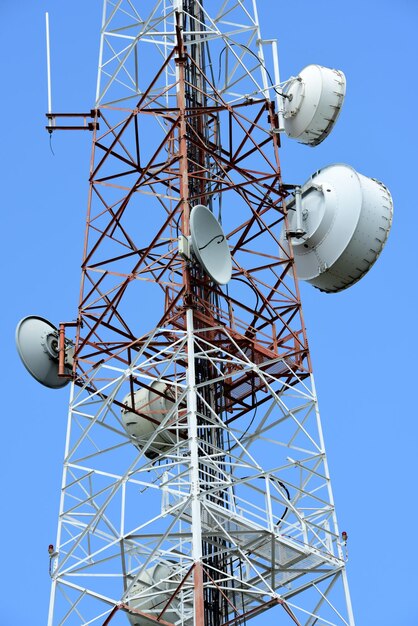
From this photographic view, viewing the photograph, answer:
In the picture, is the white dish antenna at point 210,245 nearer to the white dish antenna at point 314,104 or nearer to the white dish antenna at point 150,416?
the white dish antenna at point 150,416

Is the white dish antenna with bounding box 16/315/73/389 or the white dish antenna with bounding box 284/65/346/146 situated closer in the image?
the white dish antenna with bounding box 16/315/73/389

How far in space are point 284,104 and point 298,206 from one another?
3.55 metres

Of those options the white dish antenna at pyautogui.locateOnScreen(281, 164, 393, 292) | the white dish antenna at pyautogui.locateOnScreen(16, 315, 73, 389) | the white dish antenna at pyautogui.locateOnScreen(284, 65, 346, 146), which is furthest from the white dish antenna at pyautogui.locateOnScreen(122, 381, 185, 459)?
the white dish antenna at pyautogui.locateOnScreen(284, 65, 346, 146)

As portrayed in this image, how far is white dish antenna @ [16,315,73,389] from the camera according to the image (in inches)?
1896

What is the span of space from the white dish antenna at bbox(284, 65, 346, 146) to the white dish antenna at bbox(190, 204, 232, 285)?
7.41 meters

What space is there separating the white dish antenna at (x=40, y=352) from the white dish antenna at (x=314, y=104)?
9761 millimetres

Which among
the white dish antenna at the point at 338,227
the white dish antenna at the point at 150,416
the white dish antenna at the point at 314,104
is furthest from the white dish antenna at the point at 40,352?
the white dish antenna at the point at 314,104

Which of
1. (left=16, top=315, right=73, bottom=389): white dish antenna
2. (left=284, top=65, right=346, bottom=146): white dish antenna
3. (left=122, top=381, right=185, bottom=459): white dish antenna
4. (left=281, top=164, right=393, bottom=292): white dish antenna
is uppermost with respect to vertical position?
(left=284, top=65, right=346, bottom=146): white dish antenna

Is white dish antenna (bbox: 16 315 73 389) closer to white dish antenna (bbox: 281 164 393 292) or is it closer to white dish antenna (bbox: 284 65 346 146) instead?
white dish antenna (bbox: 281 164 393 292)

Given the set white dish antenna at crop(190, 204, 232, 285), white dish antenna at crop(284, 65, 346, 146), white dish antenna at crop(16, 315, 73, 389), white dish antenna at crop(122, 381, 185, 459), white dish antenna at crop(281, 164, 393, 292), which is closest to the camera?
white dish antenna at crop(190, 204, 232, 285)

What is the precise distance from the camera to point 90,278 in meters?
48.6

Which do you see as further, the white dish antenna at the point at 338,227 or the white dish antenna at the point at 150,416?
the white dish antenna at the point at 338,227

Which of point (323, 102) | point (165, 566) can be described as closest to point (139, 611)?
point (165, 566)

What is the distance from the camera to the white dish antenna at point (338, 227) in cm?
4994
